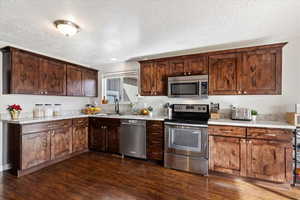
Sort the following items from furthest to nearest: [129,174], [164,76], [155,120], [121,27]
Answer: [164,76] → [155,120] → [129,174] → [121,27]

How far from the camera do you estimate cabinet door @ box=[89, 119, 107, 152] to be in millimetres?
3676

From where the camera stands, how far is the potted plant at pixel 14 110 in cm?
279

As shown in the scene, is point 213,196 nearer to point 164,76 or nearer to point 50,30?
point 164,76

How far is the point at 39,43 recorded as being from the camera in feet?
9.46

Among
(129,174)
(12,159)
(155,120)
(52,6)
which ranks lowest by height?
(129,174)

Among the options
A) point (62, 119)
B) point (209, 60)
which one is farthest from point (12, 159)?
point (209, 60)

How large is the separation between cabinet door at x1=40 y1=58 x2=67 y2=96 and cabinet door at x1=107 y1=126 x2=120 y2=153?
1.51m

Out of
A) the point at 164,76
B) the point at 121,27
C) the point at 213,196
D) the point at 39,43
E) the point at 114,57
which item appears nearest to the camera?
the point at 213,196

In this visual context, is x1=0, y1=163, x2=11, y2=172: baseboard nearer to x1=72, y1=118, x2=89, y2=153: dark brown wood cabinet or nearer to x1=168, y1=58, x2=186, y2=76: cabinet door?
x1=72, y1=118, x2=89, y2=153: dark brown wood cabinet

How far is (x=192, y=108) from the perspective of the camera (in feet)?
11.0

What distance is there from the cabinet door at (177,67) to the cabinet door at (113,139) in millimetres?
1839

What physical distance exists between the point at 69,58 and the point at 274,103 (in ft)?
15.6

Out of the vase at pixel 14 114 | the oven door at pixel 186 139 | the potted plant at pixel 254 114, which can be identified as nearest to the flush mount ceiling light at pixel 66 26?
the vase at pixel 14 114

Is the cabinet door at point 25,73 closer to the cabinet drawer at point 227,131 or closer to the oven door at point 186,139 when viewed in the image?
the oven door at point 186,139
